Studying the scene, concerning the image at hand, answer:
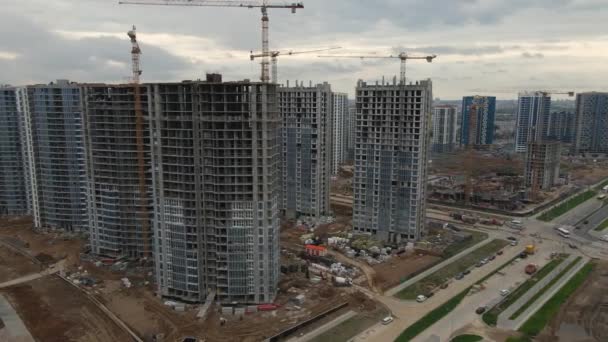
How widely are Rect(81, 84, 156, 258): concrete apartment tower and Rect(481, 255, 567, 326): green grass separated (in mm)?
60240

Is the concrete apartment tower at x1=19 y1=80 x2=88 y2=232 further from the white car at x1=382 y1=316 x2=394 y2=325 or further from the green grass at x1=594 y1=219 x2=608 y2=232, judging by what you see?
the green grass at x1=594 y1=219 x2=608 y2=232

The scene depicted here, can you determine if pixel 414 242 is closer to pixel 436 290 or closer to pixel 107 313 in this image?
pixel 436 290

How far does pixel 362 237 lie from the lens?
102 meters

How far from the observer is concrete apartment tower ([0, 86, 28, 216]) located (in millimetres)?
113562

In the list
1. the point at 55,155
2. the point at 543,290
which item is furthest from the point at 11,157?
the point at 543,290

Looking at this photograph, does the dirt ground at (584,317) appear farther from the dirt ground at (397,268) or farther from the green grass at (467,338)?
the dirt ground at (397,268)

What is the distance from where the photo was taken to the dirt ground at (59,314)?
204 feet

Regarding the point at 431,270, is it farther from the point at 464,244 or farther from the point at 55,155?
the point at 55,155

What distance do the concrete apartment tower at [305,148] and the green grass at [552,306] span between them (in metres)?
57.2

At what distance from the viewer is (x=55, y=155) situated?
101625 mm

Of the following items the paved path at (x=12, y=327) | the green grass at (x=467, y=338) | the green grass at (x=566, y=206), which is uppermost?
the green grass at (x=566, y=206)

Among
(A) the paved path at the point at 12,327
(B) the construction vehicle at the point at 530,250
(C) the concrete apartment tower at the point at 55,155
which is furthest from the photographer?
(C) the concrete apartment tower at the point at 55,155

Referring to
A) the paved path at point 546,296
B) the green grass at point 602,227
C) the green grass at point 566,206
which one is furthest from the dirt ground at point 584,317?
the green grass at point 566,206

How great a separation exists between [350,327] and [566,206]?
9636cm
